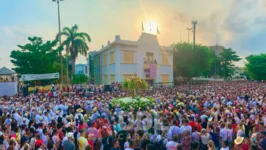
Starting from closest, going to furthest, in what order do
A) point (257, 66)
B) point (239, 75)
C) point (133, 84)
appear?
point (133, 84) < point (257, 66) < point (239, 75)

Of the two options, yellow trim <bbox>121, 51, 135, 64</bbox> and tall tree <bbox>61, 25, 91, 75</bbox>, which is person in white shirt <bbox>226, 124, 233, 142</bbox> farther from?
tall tree <bbox>61, 25, 91, 75</bbox>

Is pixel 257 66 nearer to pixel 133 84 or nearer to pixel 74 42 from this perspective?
pixel 74 42

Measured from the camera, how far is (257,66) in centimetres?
5838

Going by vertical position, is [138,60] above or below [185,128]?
above

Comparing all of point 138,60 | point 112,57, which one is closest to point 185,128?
point 138,60

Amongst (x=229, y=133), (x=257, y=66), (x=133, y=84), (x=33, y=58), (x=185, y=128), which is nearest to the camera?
(x=229, y=133)

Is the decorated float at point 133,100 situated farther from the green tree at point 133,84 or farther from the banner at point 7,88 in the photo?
the banner at point 7,88

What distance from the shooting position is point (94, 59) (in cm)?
4634

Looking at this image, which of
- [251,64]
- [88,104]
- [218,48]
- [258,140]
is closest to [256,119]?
[258,140]

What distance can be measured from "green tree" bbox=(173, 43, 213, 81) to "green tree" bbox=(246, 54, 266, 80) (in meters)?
22.0

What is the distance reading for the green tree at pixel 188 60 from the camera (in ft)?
137

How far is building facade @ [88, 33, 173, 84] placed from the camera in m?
31.7

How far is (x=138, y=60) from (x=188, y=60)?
1200cm

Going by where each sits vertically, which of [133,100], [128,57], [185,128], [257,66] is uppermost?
[128,57]
